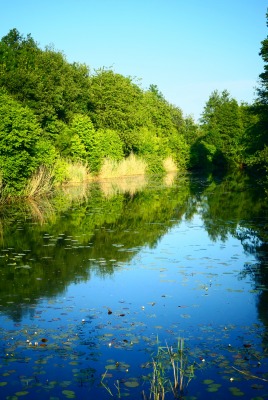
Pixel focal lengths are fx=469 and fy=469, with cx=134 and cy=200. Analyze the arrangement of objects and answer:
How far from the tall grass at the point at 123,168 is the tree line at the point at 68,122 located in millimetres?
686

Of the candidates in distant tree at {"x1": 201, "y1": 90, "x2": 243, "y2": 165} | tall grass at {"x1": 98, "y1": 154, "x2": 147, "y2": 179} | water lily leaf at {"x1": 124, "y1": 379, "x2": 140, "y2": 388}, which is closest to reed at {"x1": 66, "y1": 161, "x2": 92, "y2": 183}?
tall grass at {"x1": 98, "y1": 154, "x2": 147, "y2": 179}

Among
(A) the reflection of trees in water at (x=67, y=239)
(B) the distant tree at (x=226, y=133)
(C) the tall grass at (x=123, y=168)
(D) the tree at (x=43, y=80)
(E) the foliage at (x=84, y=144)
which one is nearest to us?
(A) the reflection of trees in water at (x=67, y=239)

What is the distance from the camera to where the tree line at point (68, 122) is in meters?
27.7

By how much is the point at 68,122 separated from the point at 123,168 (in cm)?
867

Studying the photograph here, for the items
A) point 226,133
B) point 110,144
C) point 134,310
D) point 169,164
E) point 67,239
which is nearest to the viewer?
point 134,310

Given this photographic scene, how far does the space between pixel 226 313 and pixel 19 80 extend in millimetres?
32809

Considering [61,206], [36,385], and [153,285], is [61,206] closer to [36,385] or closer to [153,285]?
[153,285]

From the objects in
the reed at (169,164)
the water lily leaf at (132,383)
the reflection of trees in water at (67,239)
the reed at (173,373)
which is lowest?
the water lily leaf at (132,383)

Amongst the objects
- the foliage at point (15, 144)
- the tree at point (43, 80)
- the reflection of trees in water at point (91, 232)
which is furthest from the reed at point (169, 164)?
the foliage at point (15, 144)

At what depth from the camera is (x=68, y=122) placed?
158 ft

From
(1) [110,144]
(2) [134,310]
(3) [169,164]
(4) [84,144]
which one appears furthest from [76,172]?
(2) [134,310]

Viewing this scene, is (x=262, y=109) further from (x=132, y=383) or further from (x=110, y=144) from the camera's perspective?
(x=132, y=383)

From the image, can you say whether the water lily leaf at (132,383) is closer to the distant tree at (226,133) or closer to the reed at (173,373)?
the reed at (173,373)

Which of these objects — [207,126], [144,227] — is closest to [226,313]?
[144,227]
